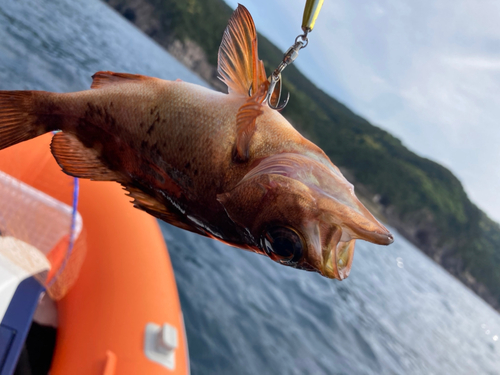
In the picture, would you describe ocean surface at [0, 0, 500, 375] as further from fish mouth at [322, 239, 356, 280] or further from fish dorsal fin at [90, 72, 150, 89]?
fish mouth at [322, 239, 356, 280]

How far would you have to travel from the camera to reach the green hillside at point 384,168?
57031mm

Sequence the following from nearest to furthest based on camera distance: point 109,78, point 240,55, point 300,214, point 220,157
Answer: point 300,214
point 220,157
point 240,55
point 109,78

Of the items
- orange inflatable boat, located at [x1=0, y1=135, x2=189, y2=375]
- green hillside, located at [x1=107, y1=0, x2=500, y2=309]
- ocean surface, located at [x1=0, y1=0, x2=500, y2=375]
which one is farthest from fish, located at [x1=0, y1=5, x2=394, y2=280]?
green hillside, located at [x1=107, y1=0, x2=500, y2=309]

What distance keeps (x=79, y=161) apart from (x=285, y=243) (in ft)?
2.66

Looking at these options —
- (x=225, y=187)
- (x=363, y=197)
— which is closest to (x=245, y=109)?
(x=225, y=187)

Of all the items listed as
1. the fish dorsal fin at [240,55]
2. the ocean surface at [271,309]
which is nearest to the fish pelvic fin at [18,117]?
the fish dorsal fin at [240,55]

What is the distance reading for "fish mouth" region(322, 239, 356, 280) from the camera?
37.2 inches

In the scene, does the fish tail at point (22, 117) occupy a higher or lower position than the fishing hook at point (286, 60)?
lower

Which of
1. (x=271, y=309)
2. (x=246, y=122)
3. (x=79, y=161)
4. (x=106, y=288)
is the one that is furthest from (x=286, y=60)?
(x=271, y=309)

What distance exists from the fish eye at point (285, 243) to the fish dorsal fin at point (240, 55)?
490 millimetres

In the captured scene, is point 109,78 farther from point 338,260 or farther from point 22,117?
point 338,260

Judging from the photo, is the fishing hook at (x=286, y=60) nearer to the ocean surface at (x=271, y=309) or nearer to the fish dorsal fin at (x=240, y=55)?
the fish dorsal fin at (x=240, y=55)

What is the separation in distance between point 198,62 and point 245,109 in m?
58.6

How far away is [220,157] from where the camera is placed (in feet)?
3.58
